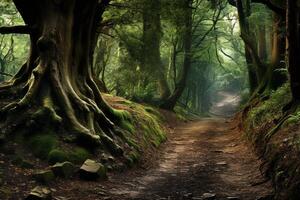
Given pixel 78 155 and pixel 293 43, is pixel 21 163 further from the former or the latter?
pixel 293 43

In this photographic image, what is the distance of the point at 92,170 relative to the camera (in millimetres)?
9523

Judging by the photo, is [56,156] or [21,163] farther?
[56,156]

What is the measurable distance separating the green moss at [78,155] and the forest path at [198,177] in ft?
2.97

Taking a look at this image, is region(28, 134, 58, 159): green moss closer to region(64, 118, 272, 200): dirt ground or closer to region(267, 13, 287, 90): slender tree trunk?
region(64, 118, 272, 200): dirt ground

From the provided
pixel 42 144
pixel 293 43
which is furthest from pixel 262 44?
pixel 42 144

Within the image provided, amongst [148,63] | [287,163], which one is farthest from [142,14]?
[287,163]

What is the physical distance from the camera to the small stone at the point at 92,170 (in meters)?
9.38

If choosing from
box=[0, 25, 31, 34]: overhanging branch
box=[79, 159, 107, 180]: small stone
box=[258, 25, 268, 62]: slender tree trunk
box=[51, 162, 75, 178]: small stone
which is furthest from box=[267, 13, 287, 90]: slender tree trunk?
box=[51, 162, 75, 178]: small stone

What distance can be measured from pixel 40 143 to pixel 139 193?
9.61 feet

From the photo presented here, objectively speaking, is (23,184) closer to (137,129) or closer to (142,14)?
(137,129)

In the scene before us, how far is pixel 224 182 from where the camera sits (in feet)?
32.4

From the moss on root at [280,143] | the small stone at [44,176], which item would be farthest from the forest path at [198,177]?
the small stone at [44,176]

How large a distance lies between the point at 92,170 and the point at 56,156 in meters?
1.01

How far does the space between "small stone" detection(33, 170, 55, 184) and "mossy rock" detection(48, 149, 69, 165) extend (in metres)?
0.96
